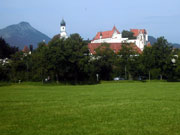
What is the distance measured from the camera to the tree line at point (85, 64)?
55828 millimetres

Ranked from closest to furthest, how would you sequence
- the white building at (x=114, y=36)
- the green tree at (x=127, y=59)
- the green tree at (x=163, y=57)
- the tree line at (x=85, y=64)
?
the tree line at (x=85, y=64), the green tree at (x=163, y=57), the green tree at (x=127, y=59), the white building at (x=114, y=36)

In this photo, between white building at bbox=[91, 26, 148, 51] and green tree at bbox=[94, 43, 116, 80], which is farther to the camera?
white building at bbox=[91, 26, 148, 51]

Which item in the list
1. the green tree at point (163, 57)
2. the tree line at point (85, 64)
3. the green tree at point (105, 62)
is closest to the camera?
the tree line at point (85, 64)

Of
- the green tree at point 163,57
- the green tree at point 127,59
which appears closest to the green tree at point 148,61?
the green tree at point 163,57

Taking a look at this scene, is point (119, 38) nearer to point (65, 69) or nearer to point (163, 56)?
point (163, 56)

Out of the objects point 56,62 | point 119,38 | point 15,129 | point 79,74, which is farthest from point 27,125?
point 119,38

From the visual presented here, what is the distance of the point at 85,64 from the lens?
190 feet

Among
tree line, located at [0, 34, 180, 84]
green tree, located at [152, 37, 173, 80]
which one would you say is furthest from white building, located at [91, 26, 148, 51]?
tree line, located at [0, 34, 180, 84]

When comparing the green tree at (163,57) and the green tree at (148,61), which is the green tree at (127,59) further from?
the green tree at (163,57)

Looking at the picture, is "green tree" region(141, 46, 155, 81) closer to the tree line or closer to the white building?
the tree line

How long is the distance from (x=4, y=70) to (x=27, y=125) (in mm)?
52381

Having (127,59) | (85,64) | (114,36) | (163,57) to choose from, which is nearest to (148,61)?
(163,57)

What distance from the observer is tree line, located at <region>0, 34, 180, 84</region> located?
55.8 meters

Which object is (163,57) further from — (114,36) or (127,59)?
(114,36)
